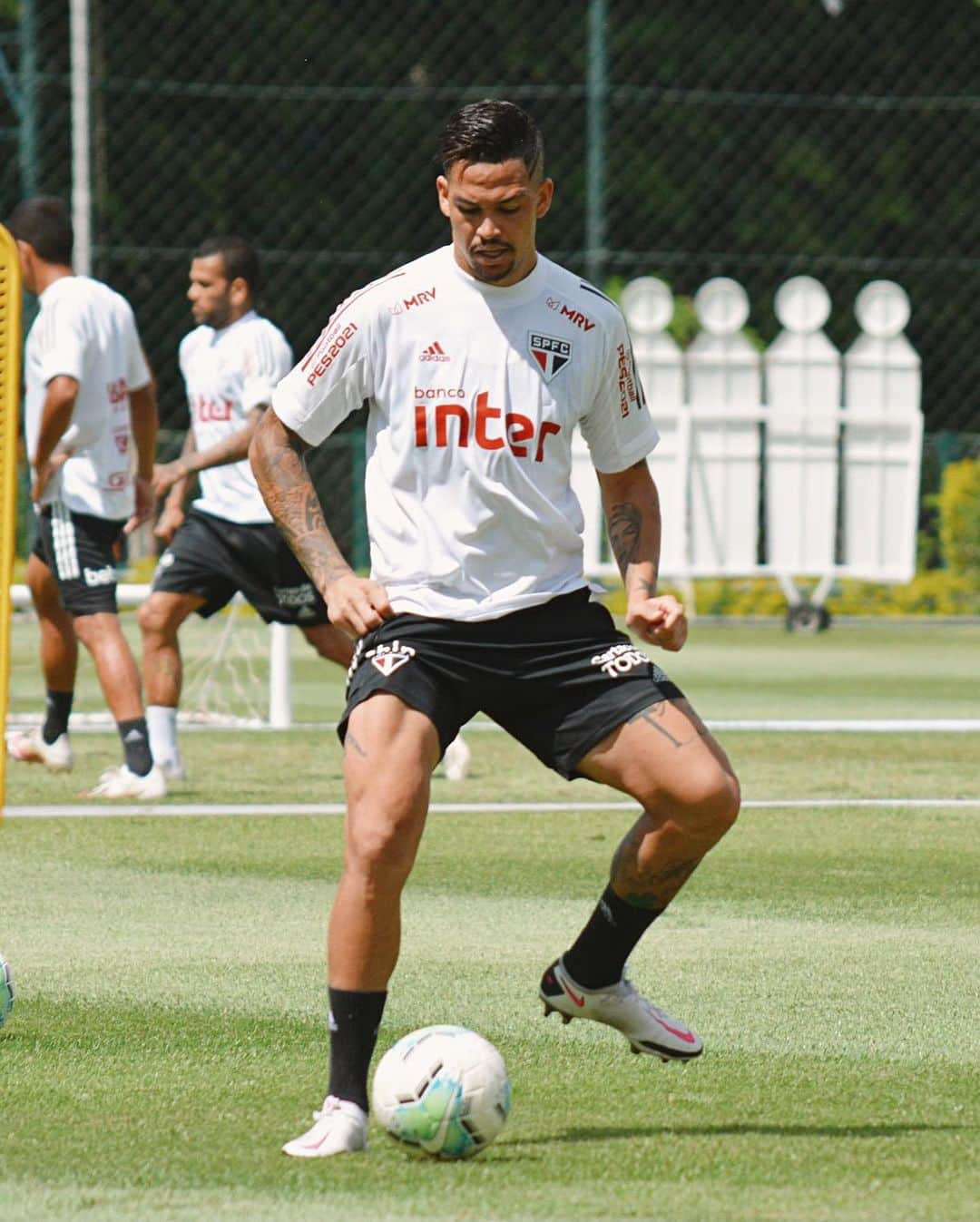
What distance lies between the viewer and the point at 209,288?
10625mm

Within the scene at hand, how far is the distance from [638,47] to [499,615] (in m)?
25.2

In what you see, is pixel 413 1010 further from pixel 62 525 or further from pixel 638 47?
pixel 638 47

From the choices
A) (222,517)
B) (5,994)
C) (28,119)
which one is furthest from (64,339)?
(28,119)

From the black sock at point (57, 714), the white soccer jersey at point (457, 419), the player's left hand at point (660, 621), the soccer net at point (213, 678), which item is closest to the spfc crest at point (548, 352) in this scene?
the white soccer jersey at point (457, 419)

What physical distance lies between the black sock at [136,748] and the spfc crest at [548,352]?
5084 millimetres

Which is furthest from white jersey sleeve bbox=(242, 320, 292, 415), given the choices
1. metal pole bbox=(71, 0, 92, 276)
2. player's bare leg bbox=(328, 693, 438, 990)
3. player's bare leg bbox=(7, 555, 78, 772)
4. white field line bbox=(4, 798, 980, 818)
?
metal pole bbox=(71, 0, 92, 276)

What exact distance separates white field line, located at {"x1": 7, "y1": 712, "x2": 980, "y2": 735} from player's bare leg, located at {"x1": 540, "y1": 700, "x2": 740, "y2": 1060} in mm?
7384

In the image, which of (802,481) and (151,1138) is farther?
(802,481)

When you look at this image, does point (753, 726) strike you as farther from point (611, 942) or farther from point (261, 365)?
point (611, 942)

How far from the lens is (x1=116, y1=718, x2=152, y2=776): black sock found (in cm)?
977

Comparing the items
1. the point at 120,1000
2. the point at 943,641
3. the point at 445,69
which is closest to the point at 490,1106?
the point at 120,1000

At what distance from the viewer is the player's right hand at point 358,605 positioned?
479 cm

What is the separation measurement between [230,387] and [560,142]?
17.4m

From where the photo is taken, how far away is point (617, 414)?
5.21 metres
